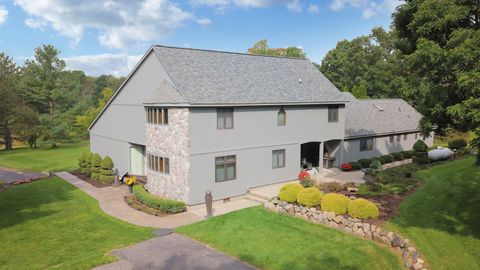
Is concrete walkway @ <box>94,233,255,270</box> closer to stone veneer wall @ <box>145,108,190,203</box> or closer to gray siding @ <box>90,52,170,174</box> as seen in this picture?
stone veneer wall @ <box>145,108,190,203</box>

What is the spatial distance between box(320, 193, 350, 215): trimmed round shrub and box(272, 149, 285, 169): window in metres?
7.47

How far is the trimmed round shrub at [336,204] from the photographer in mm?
15617

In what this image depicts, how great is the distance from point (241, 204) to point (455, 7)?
46.7 ft

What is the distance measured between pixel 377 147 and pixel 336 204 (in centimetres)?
1789

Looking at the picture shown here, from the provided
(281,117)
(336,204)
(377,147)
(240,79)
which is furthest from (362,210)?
(377,147)

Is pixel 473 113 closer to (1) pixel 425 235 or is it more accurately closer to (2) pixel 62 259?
(1) pixel 425 235

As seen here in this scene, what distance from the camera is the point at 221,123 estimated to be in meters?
20.7

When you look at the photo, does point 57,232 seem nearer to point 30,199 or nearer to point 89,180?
point 30,199

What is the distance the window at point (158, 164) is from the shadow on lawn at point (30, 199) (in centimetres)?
613

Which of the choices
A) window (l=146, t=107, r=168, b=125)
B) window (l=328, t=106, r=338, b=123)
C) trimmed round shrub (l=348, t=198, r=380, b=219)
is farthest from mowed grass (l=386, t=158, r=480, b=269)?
window (l=146, t=107, r=168, b=125)

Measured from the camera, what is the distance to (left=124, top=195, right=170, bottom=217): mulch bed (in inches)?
742

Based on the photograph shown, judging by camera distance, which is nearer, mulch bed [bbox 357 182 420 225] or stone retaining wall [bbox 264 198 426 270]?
stone retaining wall [bbox 264 198 426 270]

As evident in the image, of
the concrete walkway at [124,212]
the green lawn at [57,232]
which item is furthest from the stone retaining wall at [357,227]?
the green lawn at [57,232]

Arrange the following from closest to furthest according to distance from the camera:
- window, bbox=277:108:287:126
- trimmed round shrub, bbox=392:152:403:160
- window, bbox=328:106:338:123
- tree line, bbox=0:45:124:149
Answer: window, bbox=277:108:287:126 < window, bbox=328:106:338:123 < trimmed round shrub, bbox=392:152:403:160 < tree line, bbox=0:45:124:149
